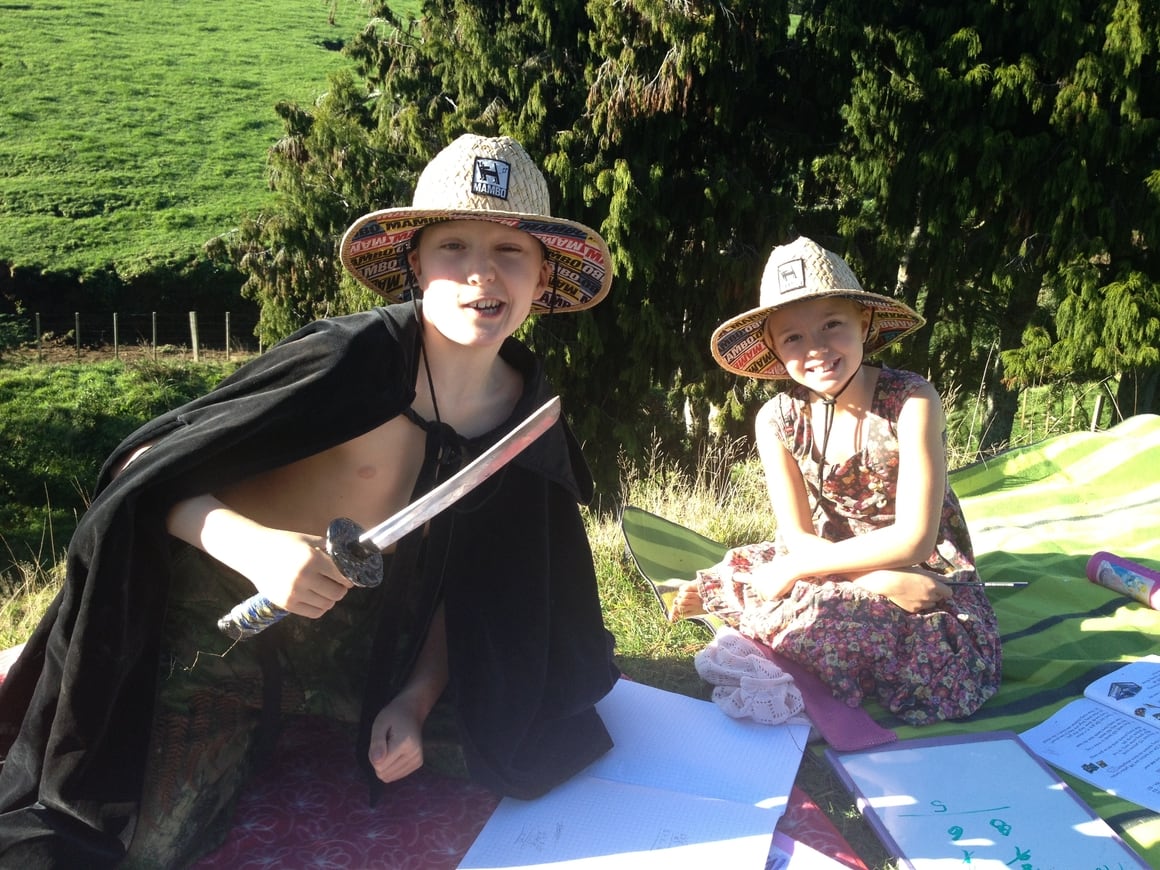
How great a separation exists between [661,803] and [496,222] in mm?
1313

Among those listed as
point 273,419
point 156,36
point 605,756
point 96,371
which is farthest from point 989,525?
point 156,36

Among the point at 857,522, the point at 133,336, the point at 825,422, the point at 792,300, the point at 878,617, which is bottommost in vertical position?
the point at 133,336

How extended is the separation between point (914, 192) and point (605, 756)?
226 inches

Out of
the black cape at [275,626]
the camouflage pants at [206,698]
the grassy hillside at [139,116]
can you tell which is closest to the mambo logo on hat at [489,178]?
the black cape at [275,626]

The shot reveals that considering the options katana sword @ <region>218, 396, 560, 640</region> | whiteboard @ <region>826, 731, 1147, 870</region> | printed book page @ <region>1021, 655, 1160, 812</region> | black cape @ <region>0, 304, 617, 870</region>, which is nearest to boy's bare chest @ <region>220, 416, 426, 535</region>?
black cape @ <region>0, 304, 617, 870</region>

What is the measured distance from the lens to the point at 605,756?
7.39 ft

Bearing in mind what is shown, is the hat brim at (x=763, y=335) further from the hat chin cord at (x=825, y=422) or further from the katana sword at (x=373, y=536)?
the katana sword at (x=373, y=536)

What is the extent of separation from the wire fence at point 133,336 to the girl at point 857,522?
19.3 metres

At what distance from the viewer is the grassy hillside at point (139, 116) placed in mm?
27250

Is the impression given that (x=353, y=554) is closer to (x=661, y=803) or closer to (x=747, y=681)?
(x=661, y=803)

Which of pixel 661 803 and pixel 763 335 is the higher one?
pixel 763 335

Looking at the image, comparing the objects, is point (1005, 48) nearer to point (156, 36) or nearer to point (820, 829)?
point (820, 829)

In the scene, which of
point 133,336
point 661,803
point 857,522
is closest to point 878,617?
point 857,522

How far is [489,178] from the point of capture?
1947mm
